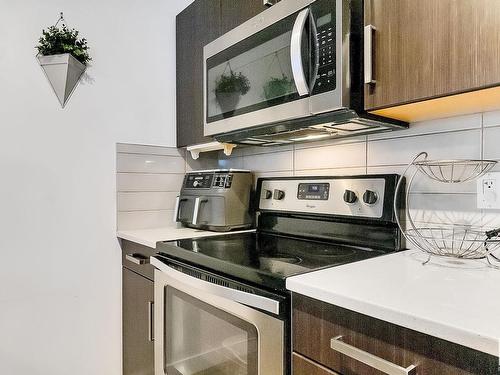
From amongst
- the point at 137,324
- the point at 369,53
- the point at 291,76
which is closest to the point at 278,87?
the point at 291,76

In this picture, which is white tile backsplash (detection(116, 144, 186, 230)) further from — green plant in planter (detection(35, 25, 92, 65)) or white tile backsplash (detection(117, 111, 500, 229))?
green plant in planter (detection(35, 25, 92, 65))

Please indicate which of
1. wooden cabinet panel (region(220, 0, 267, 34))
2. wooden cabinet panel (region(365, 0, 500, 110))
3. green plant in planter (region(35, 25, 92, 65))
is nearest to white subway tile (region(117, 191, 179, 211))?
green plant in planter (region(35, 25, 92, 65))

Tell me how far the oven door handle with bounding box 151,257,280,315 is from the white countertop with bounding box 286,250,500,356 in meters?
0.08

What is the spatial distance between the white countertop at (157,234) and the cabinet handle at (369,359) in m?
0.89

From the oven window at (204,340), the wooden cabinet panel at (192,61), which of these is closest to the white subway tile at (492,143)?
the oven window at (204,340)

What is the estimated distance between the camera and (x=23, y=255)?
59.0 inches

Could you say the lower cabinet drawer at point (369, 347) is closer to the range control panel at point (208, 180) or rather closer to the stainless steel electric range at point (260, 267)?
the stainless steel electric range at point (260, 267)

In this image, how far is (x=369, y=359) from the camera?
25.6 inches

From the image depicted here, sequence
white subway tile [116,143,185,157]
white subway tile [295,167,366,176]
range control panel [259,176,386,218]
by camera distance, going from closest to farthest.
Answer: range control panel [259,176,386,218]
white subway tile [295,167,366,176]
white subway tile [116,143,185,157]

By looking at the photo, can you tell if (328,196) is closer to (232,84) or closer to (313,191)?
(313,191)

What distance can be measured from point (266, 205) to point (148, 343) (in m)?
0.80

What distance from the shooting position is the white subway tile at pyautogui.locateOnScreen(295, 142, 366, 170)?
1350 mm

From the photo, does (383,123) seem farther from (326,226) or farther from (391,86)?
(326,226)

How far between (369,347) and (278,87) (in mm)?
820
